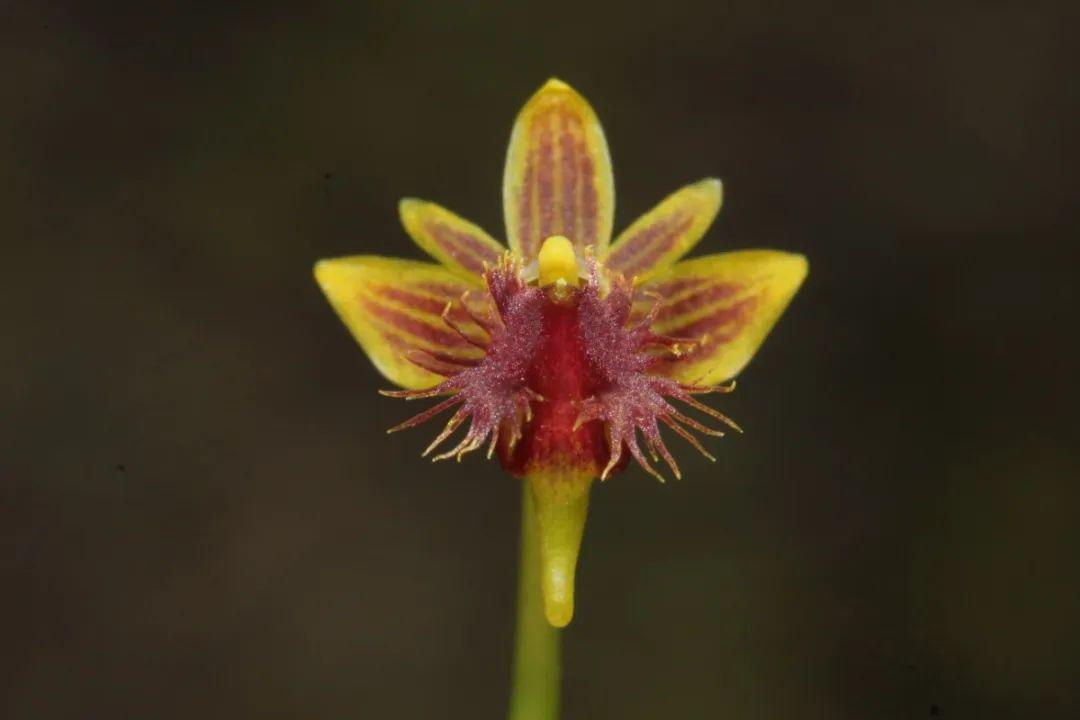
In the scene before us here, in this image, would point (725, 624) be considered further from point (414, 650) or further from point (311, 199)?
point (311, 199)

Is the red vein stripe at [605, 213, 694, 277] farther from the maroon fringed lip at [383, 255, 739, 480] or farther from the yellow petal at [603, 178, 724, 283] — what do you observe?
the maroon fringed lip at [383, 255, 739, 480]

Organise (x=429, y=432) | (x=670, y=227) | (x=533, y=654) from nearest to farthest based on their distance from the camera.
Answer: (x=533, y=654) < (x=670, y=227) < (x=429, y=432)

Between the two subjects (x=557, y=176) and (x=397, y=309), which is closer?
(x=397, y=309)

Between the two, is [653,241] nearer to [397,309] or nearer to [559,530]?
[397,309]

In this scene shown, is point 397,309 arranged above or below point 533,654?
above

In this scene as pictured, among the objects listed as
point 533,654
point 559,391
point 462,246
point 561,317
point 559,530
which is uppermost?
point 462,246

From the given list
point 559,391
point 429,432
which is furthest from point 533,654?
point 429,432

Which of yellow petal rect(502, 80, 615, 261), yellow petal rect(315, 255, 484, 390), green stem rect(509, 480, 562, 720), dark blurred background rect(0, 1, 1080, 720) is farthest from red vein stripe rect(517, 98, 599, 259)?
dark blurred background rect(0, 1, 1080, 720)
